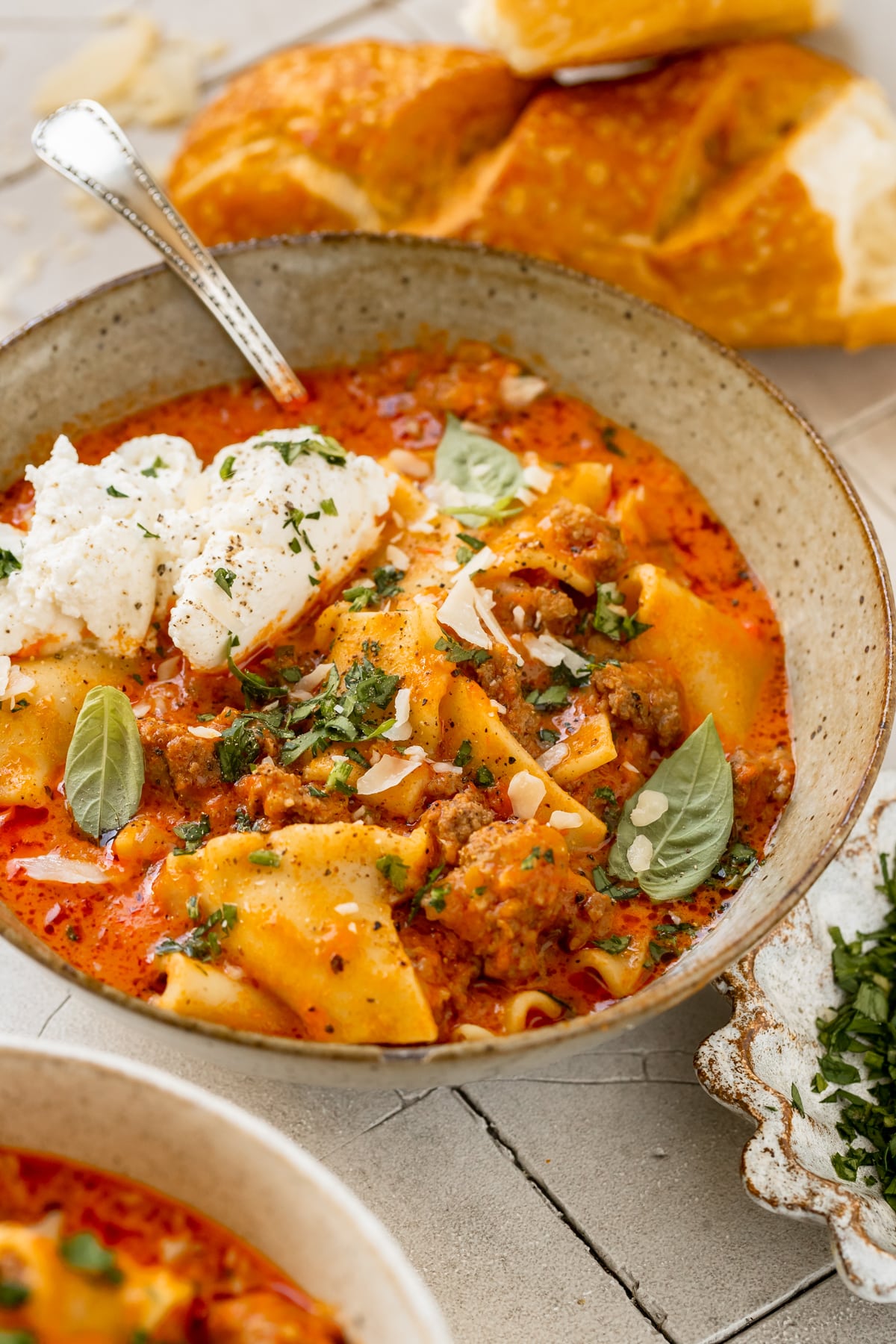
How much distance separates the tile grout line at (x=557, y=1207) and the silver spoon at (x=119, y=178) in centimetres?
277

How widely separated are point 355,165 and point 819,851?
10.4ft

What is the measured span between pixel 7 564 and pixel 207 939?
1.25 m

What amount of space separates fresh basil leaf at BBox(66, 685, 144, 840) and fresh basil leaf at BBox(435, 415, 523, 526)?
1.25 meters

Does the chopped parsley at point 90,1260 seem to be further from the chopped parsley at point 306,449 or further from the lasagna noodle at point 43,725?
the chopped parsley at point 306,449

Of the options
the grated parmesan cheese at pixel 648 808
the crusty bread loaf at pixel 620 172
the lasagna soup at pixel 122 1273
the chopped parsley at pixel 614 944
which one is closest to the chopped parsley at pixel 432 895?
the chopped parsley at pixel 614 944

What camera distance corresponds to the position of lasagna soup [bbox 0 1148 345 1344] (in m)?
2.12

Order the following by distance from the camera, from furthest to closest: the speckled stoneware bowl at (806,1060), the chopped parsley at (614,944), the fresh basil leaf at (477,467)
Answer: the fresh basil leaf at (477,467) < the chopped parsley at (614,944) < the speckled stoneware bowl at (806,1060)

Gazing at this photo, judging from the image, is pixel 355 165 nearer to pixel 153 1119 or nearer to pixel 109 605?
pixel 109 605

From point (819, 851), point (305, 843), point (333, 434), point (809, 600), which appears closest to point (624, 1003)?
point (819, 851)

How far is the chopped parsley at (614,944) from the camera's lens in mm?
3338

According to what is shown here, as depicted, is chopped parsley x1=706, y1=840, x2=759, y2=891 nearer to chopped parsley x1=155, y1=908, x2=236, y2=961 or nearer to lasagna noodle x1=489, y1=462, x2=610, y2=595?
lasagna noodle x1=489, y1=462, x2=610, y2=595

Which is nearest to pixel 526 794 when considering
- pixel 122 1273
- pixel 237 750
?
pixel 237 750

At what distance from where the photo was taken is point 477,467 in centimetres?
423

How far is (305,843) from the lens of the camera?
3225mm
